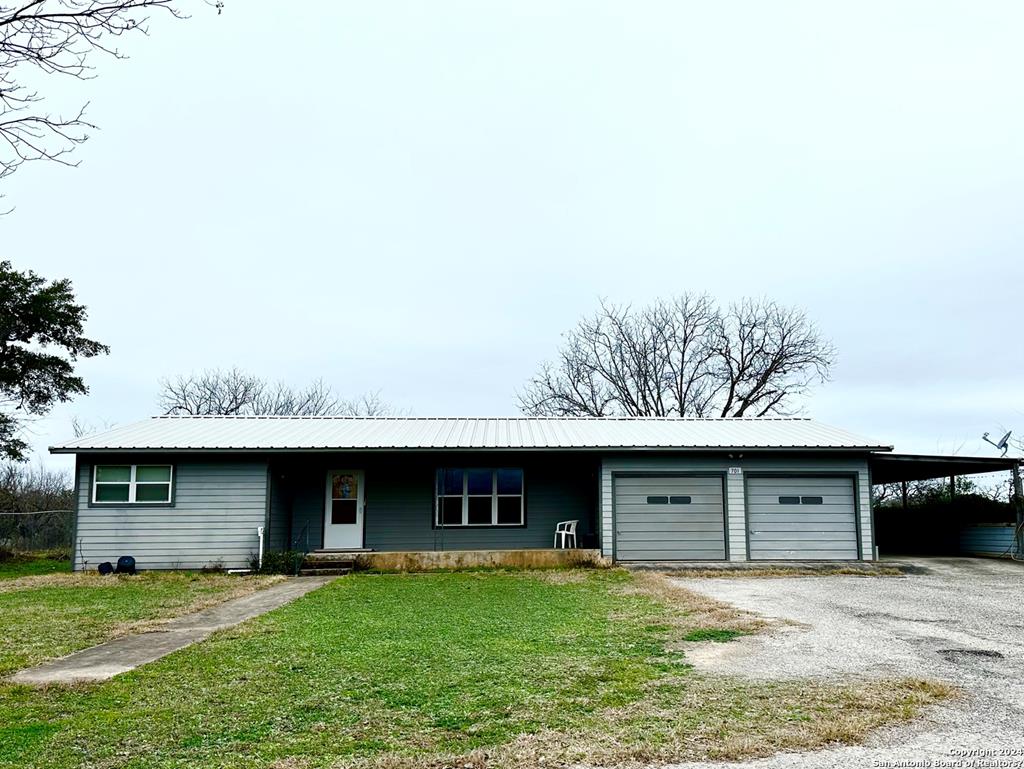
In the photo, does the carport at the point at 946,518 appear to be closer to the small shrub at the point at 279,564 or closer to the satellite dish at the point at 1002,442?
the satellite dish at the point at 1002,442

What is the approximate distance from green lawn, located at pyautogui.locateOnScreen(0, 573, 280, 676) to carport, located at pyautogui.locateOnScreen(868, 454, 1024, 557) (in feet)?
43.0

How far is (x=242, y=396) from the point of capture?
41.1 metres

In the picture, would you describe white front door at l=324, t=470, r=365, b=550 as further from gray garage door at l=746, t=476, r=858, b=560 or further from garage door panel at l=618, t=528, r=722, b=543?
gray garage door at l=746, t=476, r=858, b=560

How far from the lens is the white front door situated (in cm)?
1708

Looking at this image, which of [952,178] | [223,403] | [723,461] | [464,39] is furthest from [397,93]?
[223,403]

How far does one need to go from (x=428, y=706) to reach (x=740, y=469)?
12216 mm

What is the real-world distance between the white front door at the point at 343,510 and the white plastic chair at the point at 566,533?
4.14m

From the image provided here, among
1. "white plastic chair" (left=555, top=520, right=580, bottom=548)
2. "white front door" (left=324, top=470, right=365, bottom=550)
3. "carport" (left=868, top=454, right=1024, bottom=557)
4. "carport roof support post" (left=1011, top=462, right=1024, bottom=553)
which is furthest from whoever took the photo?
"carport roof support post" (left=1011, top=462, right=1024, bottom=553)

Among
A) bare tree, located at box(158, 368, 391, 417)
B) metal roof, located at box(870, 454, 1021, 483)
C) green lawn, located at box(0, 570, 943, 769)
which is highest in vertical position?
bare tree, located at box(158, 368, 391, 417)

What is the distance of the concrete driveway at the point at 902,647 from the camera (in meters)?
4.18

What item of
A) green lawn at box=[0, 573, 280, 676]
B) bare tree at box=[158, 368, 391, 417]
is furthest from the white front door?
bare tree at box=[158, 368, 391, 417]

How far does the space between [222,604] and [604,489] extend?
7.83 meters

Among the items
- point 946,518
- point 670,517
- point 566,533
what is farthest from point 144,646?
point 946,518

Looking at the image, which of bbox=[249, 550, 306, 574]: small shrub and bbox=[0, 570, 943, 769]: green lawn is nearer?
bbox=[0, 570, 943, 769]: green lawn
